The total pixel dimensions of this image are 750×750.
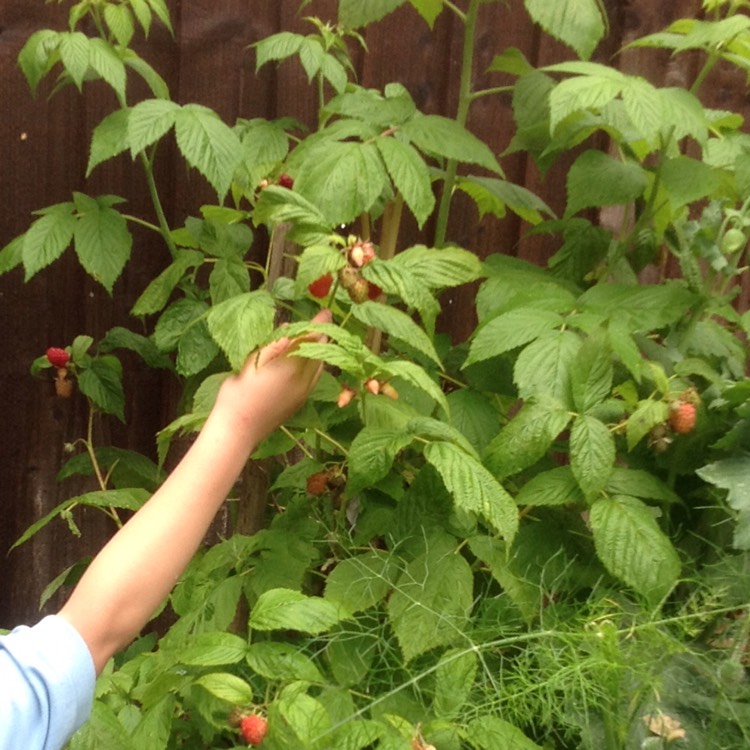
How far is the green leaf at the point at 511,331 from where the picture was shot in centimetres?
98

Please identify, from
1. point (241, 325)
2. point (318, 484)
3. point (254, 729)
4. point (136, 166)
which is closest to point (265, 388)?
point (241, 325)

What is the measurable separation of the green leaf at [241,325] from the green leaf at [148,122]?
279 mm

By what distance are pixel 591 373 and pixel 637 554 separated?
0.61 feet

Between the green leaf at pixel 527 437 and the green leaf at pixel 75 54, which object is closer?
the green leaf at pixel 527 437

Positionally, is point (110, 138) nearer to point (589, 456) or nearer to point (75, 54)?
point (75, 54)

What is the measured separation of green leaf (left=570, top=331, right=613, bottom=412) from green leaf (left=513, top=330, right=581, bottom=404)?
0.01 m

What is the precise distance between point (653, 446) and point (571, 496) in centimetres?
12

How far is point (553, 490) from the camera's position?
953 millimetres

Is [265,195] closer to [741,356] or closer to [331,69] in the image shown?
[331,69]

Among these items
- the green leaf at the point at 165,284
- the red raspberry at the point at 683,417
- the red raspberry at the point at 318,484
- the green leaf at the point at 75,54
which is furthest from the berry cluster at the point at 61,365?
the red raspberry at the point at 683,417

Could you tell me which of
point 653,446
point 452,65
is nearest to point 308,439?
point 653,446

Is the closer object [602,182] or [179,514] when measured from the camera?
[179,514]

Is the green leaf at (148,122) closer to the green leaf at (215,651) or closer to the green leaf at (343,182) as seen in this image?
the green leaf at (343,182)

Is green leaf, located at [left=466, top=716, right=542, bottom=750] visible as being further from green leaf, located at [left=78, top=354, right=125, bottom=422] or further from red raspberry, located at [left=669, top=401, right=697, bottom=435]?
green leaf, located at [left=78, top=354, right=125, bottom=422]
